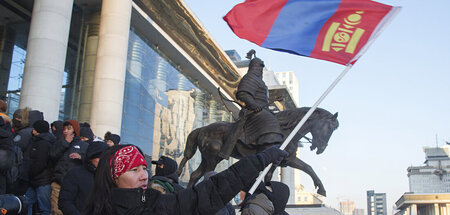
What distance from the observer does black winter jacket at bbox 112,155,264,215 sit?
2.40 m

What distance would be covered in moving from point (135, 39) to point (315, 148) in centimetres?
1468

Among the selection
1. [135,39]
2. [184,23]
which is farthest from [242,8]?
[184,23]

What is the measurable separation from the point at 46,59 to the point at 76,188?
8.33 m

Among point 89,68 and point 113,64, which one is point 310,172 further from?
point 89,68

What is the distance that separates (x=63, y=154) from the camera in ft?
19.0

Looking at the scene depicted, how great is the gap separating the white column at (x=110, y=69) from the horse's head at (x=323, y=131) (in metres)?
8.32

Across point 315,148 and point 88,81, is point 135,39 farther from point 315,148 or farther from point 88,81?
point 315,148

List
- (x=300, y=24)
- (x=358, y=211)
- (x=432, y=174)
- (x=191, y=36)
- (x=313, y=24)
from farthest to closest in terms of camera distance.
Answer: (x=358, y=211)
(x=432, y=174)
(x=191, y=36)
(x=300, y=24)
(x=313, y=24)

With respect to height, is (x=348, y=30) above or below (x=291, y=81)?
below

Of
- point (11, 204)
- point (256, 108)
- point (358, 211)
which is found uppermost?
point (358, 211)

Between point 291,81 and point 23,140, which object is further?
point 291,81

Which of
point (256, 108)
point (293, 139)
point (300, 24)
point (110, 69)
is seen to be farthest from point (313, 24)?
point (110, 69)

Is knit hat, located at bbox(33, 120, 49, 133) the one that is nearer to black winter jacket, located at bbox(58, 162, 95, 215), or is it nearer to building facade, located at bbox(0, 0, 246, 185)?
black winter jacket, located at bbox(58, 162, 95, 215)

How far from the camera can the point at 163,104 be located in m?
24.3
